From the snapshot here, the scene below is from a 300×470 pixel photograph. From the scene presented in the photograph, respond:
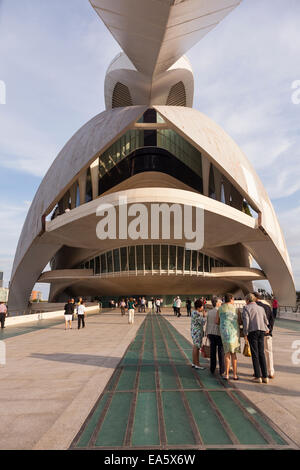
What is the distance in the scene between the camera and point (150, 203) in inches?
866

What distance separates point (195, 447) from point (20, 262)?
1215 inches

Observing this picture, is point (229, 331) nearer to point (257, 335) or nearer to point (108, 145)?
point (257, 335)

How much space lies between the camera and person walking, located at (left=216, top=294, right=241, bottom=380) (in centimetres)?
502

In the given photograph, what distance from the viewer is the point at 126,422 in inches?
128

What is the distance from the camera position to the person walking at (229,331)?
16.5 feet

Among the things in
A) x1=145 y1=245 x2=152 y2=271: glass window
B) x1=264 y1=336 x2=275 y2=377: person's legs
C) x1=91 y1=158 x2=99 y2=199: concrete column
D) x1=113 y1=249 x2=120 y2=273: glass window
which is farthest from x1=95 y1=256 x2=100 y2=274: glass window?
x1=264 y1=336 x2=275 y2=377: person's legs

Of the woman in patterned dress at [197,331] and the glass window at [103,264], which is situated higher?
the glass window at [103,264]

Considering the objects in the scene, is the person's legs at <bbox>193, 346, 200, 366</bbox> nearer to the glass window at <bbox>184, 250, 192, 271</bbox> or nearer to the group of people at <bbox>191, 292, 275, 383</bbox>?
the group of people at <bbox>191, 292, 275, 383</bbox>

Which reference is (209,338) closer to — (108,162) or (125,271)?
(125,271)

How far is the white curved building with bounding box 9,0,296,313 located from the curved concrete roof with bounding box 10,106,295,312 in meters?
0.13

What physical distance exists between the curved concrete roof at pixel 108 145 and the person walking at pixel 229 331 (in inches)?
746

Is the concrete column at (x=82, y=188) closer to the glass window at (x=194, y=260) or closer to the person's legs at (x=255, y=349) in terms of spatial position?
the glass window at (x=194, y=260)

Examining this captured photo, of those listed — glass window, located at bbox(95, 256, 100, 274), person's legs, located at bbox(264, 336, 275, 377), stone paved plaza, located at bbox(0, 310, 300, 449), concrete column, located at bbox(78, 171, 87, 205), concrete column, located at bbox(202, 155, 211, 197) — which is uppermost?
concrete column, located at bbox(202, 155, 211, 197)

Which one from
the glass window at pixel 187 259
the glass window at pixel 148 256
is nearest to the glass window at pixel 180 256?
the glass window at pixel 187 259
